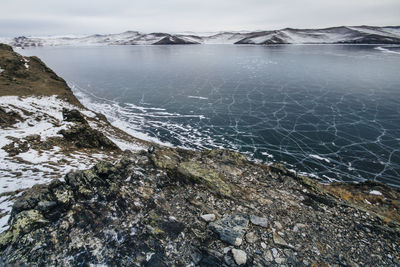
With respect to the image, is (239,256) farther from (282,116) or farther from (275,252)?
(282,116)

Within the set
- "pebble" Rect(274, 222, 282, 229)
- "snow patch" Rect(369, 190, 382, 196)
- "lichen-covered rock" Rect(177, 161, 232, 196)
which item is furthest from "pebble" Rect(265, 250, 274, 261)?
"snow patch" Rect(369, 190, 382, 196)

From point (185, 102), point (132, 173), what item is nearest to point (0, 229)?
point (132, 173)

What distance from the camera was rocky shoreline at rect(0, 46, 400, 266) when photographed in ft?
17.0

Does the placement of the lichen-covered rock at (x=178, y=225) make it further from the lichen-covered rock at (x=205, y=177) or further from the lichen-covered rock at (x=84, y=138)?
the lichen-covered rock at (x=84, y=138)

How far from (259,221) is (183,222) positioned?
2.62 meters

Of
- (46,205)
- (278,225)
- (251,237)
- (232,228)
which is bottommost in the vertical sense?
(278,225)

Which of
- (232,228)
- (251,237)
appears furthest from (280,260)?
(232,228)

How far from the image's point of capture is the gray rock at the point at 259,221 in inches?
258

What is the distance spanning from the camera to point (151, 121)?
2523cm

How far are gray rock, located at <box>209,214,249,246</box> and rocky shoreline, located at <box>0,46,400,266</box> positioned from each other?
0.03 m

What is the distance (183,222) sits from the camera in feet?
20.8

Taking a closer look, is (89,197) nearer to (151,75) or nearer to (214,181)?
(214,181)

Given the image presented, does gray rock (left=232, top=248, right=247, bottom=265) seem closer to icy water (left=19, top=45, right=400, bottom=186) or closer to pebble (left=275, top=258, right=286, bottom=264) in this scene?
pebble (left=275, top=258, right=286, bottom=264)

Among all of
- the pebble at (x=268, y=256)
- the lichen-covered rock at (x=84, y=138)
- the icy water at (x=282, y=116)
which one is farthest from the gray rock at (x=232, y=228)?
the lichen-covered rock at (x=84, y=138)
